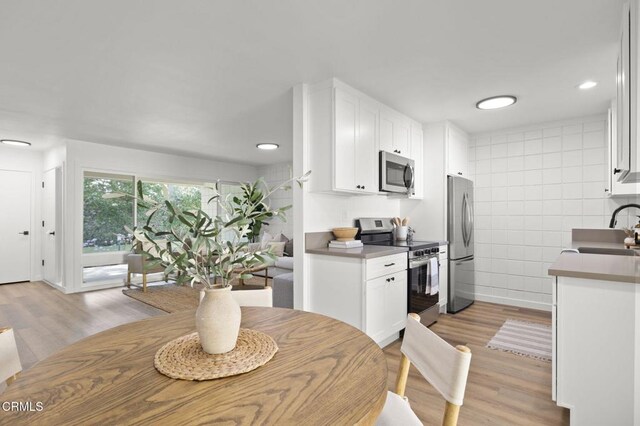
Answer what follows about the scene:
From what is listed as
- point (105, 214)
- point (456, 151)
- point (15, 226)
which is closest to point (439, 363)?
point (456, 151)

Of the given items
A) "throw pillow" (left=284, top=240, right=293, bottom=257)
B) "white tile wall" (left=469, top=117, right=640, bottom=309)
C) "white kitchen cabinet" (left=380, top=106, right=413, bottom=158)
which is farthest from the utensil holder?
"throw pillow" (left=284, top=240, right=293, bottom=257)

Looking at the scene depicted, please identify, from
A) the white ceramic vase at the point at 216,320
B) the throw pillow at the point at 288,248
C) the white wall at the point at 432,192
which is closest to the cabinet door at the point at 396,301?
the white wall at the point at 432,192

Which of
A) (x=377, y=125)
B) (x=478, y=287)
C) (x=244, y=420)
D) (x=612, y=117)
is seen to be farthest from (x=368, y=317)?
(x=612, y=117)

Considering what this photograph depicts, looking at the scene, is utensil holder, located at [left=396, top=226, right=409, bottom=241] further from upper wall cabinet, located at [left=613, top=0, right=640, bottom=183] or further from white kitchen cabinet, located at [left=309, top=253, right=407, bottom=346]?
upper wall cabinet, located at [left=613, top=0, right=640, bottom=183]

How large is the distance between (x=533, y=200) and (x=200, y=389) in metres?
4.66

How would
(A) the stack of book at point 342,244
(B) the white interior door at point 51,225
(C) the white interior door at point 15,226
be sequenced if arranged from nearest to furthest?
(A) the stack of book at point 342,244, (B) the white interior door at point 51,225, (C) the white interior door at point 15,226

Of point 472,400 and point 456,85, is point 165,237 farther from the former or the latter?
point 456,85

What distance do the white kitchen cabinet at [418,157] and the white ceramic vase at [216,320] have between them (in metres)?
3.50

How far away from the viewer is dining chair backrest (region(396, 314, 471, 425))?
0.89 m

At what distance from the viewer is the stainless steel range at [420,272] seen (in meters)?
3.26

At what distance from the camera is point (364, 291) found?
2.74m

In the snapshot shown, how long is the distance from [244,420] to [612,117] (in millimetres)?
4280

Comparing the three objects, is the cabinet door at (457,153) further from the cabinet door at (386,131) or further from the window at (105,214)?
the window at (105,214)

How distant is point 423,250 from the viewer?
343 centimetres
